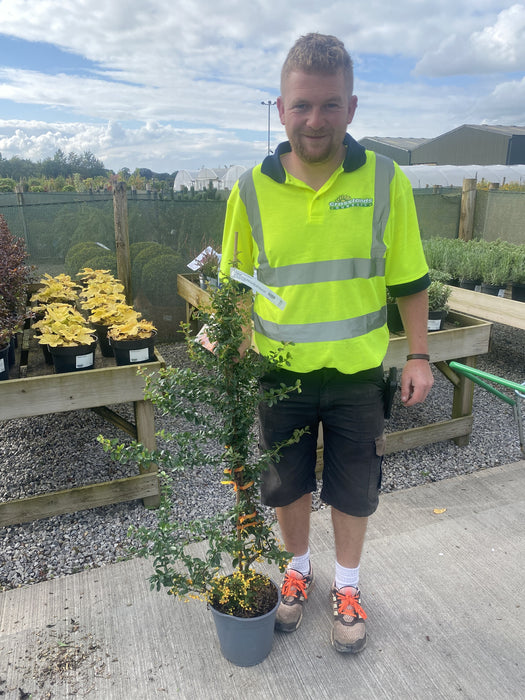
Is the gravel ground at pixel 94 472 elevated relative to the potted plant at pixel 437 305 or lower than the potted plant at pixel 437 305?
lower

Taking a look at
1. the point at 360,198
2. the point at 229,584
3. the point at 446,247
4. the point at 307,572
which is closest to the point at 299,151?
the point at 360,198

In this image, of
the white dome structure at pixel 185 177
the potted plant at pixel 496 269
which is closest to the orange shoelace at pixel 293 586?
the potted plant at pixel 496 269

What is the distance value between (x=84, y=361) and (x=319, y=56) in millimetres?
1889

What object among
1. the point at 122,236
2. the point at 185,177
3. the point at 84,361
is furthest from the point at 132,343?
the point at 185,177

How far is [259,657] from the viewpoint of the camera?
1800mm

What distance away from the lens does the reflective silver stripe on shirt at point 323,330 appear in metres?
1.68

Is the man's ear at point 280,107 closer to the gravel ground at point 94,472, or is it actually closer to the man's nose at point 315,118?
the man's nose at point 315,118

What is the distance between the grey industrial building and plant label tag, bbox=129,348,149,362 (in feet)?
144

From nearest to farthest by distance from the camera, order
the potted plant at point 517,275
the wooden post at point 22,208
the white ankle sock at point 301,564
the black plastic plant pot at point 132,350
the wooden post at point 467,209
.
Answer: the white ankle sock at point 301,564
the black plastic plant pot at point 132,350
the potted plant at point 517,275
the wooden post at point 22,208
the wooden post at point 467,209

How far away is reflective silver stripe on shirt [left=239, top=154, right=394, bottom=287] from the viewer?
1636 millimetres

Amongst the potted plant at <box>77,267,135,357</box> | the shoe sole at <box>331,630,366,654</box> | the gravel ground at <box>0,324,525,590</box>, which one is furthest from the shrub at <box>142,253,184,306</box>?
the shoe sole at <box>331,630,366,654</box>

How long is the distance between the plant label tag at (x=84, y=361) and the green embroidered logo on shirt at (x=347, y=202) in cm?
166

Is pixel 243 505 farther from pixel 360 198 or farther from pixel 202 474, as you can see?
pixel 202 474

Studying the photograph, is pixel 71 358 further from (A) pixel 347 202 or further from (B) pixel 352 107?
(B) pixel 352 107
